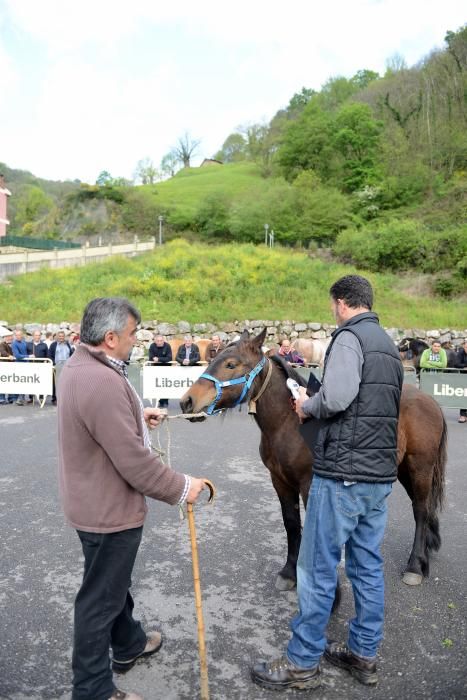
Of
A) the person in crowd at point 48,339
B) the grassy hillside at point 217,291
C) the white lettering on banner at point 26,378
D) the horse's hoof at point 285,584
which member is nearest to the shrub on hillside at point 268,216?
the grassy hillside at point 217,291

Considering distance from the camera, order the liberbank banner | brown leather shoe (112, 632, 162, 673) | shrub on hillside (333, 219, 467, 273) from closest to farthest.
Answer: brown leather shoe (112, 632, 162, 673) < the liberbank banner < shrub on hillside (333, 219, 467, 273)

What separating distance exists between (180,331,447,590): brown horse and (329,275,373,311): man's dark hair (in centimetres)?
80

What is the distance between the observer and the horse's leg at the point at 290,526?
4.02m

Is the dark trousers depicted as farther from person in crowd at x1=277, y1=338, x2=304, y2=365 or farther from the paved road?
person in crowd at x1=277, y1=338, x2=304, y2=365

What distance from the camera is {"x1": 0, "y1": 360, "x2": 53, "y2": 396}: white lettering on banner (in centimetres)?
1275

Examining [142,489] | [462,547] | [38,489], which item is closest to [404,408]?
[462,547]

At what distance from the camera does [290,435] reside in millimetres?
3801

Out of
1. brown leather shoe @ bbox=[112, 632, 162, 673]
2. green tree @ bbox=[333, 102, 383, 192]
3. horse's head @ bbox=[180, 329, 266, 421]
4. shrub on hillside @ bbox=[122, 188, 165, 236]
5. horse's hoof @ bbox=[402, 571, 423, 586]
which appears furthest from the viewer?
shrub on hillside @ bbox=[122, 188, 165, 236]

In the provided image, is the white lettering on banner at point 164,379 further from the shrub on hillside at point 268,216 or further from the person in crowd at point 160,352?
the shrub on hillside at point 268,216

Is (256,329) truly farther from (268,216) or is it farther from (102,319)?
(102,319)

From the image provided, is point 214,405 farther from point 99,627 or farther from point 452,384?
point 452,384

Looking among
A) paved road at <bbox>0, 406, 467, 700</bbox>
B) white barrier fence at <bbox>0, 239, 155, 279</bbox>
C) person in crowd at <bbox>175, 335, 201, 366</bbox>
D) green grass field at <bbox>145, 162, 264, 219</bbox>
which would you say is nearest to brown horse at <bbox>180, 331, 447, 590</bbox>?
paved road at <bbox>0, 406, 467, 700</bbox>

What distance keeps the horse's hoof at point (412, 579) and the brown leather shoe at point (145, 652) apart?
85.0 inches

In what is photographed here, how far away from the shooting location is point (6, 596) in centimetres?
392
